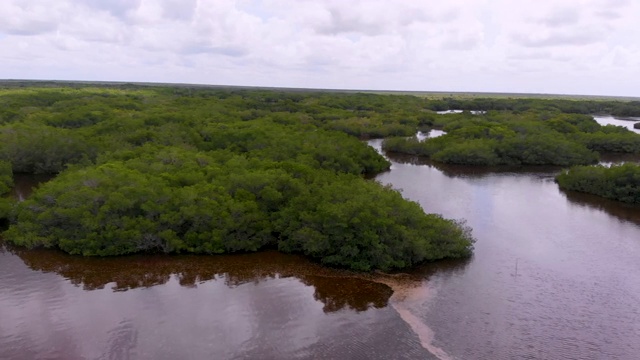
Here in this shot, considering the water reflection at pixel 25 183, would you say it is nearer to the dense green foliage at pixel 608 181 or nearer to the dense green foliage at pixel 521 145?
the dense green foliage at pixel 521 145

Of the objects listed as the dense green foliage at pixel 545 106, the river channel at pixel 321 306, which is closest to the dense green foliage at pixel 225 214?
the river channel at pixel 321 306

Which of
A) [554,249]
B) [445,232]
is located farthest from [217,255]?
[554,249]

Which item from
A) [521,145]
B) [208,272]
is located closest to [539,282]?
[208,272]

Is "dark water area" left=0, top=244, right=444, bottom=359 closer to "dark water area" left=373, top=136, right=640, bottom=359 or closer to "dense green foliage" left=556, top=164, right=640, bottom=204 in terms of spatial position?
"dark water area" left=373, top=136, right=640, bottom=359

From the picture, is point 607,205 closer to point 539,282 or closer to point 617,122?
point 539,282

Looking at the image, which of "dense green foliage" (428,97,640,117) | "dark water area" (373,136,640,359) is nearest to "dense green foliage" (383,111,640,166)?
"dark water area" (373,136,640,359)

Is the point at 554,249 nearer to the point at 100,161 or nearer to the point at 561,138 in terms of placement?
the point at 100,161

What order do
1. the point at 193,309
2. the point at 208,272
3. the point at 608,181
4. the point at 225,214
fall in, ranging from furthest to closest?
the point at 608,181
the point at 225,214
the point at 208,272
the point at 193,309
